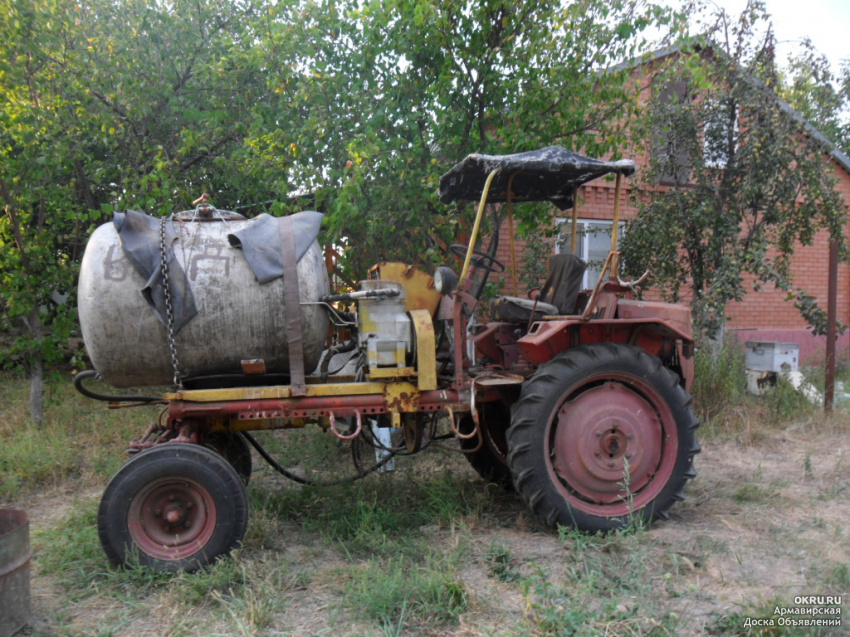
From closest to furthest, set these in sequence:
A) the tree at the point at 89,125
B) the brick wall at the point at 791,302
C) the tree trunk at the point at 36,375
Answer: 1. the tree at the point at 89,125
2. the tree trunk at the point at 36,375
3. the brick wall at the point at 791,302

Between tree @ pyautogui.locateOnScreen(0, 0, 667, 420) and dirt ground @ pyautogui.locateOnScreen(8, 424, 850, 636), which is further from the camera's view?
tree @ pyautogui.locateOnScreen(0, 0, 667, 420)

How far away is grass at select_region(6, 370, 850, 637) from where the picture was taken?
337cm

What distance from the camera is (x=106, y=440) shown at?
7.02 metres

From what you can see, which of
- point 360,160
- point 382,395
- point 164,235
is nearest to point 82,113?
point 360,160

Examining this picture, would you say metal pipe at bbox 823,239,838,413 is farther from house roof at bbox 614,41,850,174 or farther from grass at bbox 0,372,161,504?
grass at bbox 0,372,161,504

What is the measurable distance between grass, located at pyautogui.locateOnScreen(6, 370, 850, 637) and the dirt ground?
0.01m

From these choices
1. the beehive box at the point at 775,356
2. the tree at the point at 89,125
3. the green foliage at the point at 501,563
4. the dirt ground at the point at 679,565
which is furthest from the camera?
the beehive box at the point at 775,356

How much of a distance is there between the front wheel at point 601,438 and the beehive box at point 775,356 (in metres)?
4.95

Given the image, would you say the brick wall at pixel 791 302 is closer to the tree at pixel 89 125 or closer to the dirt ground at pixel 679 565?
the dirt ground at pixel 679 565

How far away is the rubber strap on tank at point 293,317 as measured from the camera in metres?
4.16

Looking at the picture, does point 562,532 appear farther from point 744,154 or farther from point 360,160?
point 744,154

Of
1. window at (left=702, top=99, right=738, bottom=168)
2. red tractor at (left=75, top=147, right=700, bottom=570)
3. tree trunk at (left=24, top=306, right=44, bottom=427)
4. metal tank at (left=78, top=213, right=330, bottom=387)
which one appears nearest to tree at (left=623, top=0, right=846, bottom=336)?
window at (left=702, top=99, right=738, bottom=168)

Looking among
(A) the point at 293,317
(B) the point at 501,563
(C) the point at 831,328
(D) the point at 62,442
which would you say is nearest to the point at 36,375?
(D) the point at 62,442

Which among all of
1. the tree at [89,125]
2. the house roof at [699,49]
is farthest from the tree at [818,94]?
the tree at [89,125]
